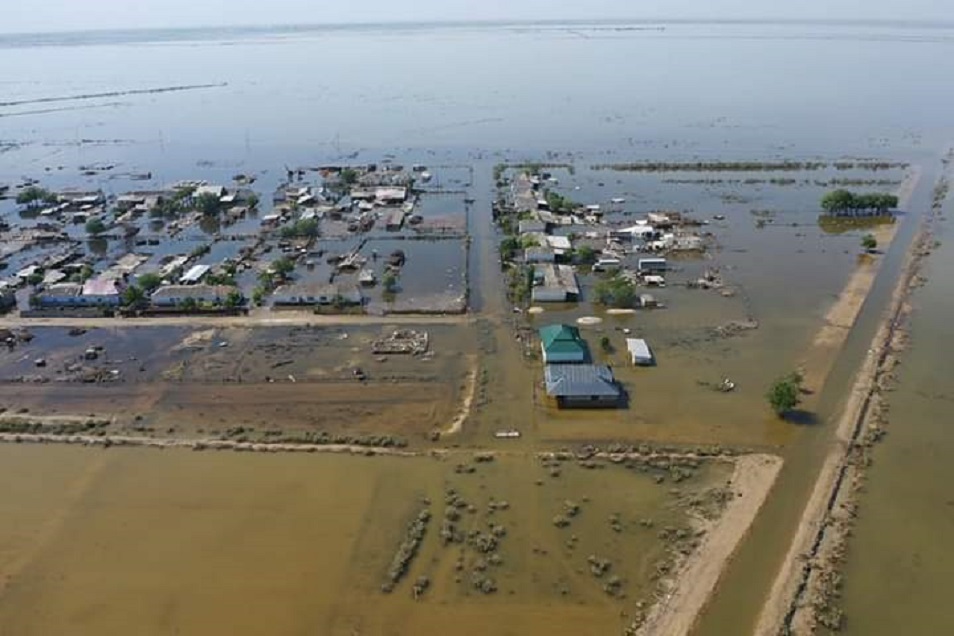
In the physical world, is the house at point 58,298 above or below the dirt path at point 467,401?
above

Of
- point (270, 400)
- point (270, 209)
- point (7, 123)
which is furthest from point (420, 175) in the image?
point (7, 123)

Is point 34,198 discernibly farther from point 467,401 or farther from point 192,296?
point 467,401

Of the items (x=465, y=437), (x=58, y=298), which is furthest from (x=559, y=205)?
(x=58, y=298)

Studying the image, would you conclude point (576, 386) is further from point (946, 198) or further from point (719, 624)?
point (946, 198)

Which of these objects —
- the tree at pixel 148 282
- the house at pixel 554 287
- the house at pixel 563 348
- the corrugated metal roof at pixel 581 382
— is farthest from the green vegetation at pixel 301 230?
the corrugated metal roof at pixel 581 382

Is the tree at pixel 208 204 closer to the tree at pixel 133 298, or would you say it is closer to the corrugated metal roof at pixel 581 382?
the tree at pixel 133 298

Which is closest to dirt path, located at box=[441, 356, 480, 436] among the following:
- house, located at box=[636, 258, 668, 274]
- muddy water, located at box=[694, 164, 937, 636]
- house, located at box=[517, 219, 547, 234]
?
muddy water, located at box=[694, 164, 937, 636]

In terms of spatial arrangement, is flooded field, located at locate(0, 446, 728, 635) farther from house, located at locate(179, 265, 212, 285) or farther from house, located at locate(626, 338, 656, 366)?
house, located at locate(179, 265, 212, 285)

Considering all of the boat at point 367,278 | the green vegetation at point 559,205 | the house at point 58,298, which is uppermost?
the green vegetation at point 559,205
